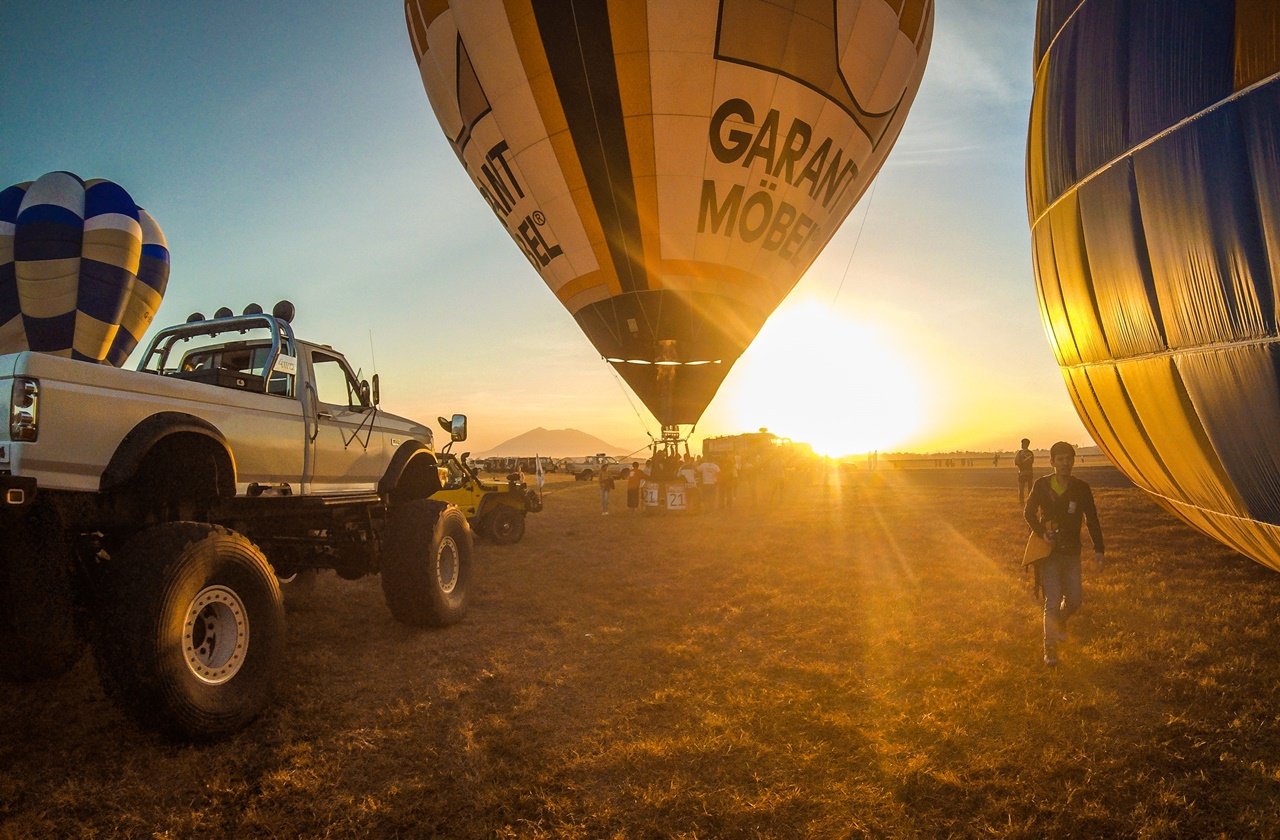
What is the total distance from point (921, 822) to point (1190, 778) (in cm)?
161

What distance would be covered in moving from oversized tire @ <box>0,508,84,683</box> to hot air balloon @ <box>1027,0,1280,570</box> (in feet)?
22.8

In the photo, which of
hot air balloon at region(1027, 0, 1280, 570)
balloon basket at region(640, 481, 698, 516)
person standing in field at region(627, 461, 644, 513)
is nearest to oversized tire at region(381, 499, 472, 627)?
hot air balloon at region(1027, 0, 1280, 570)

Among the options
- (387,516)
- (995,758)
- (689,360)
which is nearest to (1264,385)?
(995,758)

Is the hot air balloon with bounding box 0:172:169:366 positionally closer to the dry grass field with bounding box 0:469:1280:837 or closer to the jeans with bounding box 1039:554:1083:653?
the dry grass field with bounding box 0:469:1280:837

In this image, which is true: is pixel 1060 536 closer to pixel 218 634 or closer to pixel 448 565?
pixel 448 565

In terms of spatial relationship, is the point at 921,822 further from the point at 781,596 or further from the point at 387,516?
the point at 387,516

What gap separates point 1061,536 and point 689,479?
49.0 ft

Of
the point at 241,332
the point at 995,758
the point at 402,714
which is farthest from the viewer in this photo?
the point at 241,332

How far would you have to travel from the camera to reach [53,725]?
4242 mm

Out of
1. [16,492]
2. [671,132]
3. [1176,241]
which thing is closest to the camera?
[16,492]

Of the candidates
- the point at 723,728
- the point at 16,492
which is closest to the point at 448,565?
the point at 723,728

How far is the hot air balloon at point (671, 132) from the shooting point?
36.3 feet

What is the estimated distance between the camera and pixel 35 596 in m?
3.78

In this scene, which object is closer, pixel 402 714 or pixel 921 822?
pixel 921 822
